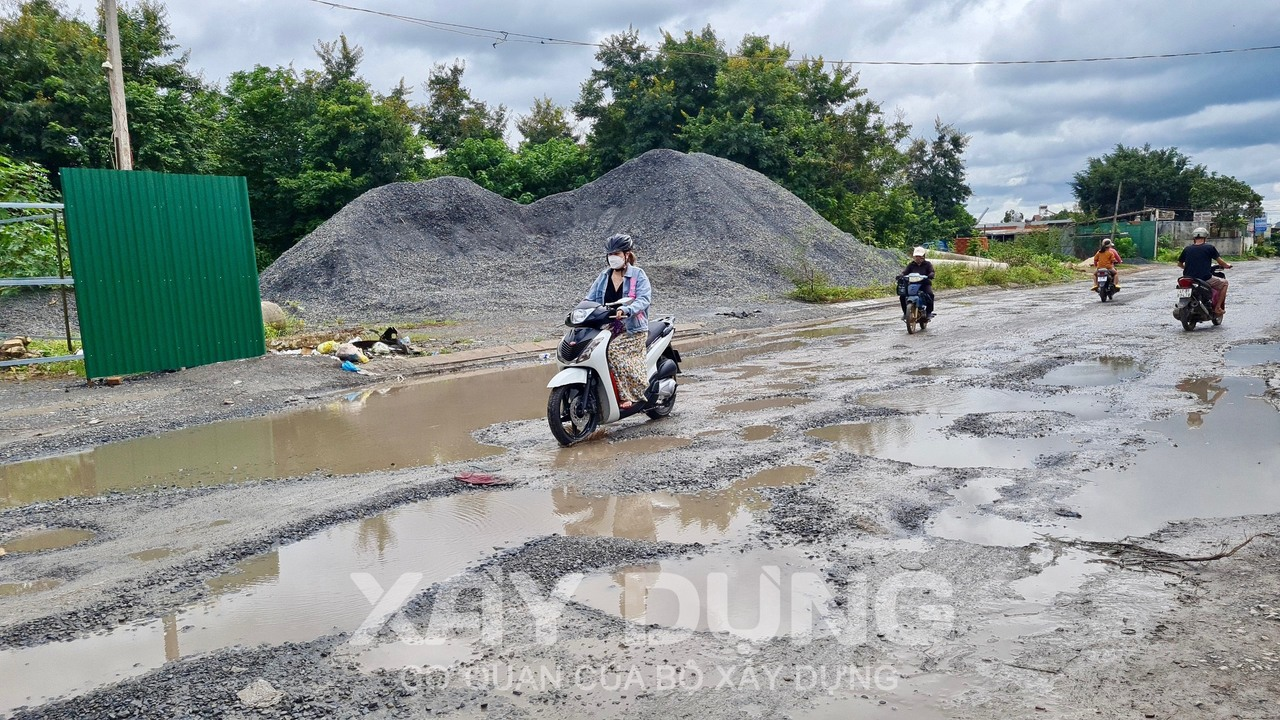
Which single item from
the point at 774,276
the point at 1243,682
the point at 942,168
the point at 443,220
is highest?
the point at 942,168

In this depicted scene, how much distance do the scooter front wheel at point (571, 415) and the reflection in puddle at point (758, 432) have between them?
1280 millimetres

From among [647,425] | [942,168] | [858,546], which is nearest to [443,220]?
[647,425]

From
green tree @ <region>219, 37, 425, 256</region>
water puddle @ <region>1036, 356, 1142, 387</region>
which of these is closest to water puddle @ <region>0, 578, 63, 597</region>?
water puddle @ <region>1036, 356, 1142, 387</region>

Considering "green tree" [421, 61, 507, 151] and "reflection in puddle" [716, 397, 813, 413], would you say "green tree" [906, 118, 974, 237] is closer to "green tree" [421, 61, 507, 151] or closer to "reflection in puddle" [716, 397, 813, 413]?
"green tree" [421, 61, 507, 151]

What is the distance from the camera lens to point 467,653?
11.3ft

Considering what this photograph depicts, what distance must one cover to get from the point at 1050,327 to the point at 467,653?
13.5m

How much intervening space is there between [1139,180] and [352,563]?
2894 inches

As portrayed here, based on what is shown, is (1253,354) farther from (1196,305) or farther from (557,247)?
(557,247)

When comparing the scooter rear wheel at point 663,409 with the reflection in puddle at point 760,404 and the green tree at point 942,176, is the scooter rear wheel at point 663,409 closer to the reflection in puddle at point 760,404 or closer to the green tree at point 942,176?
the reflection in puddle at point 760,404

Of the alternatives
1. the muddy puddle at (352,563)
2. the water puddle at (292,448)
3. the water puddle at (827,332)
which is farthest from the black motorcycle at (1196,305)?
the muddy puddle at (352,563)

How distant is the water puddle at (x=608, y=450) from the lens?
666 cm

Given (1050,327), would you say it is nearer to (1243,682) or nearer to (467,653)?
(1243,682)

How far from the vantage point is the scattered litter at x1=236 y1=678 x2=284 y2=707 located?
3100 millimetres

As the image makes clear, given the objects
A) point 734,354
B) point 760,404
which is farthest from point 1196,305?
point 760,404
